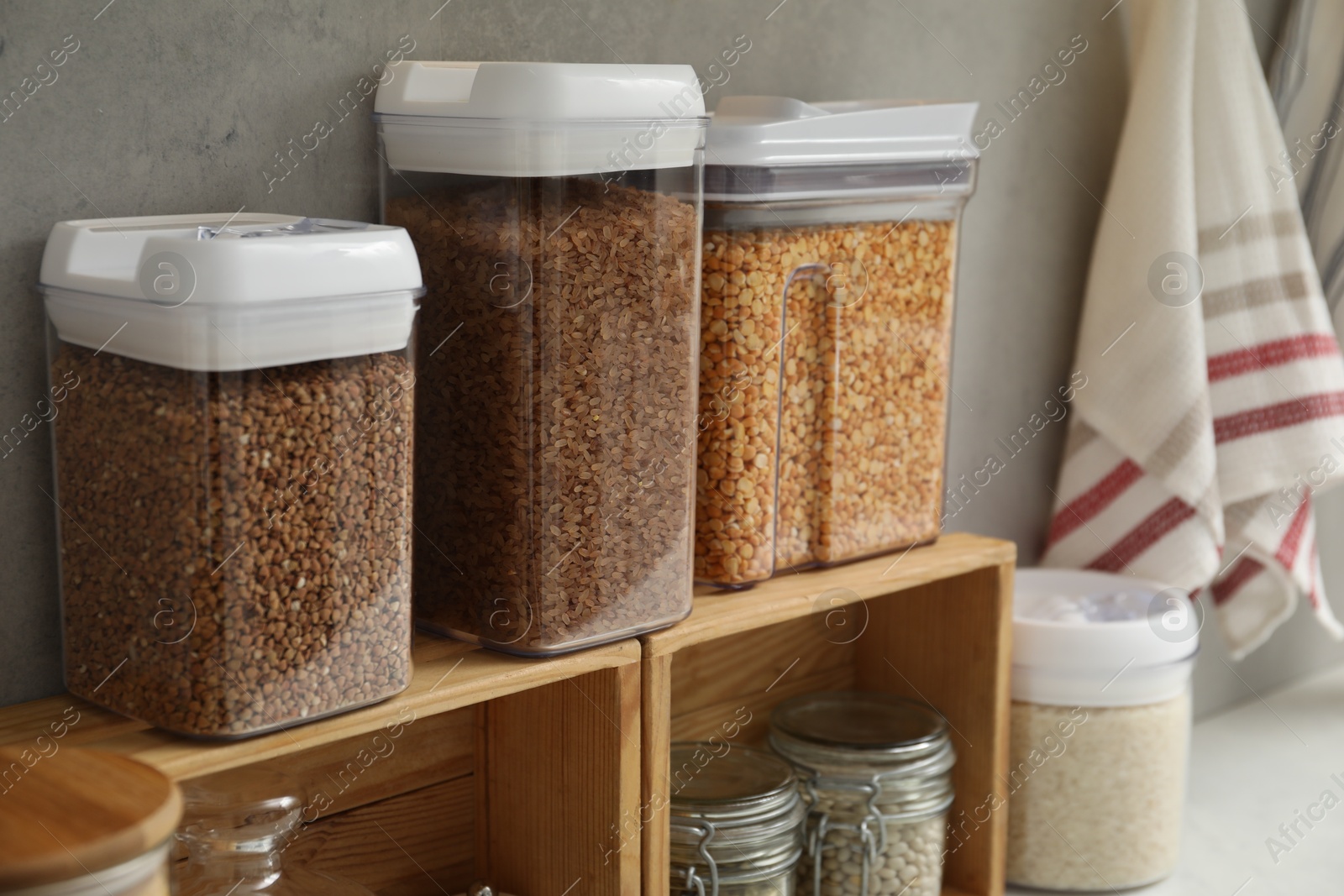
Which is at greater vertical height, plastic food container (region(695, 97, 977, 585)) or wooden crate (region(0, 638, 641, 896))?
plastic food container (region(695, 97, 977, 585))

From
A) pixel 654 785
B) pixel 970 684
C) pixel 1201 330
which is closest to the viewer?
pixel 654 785

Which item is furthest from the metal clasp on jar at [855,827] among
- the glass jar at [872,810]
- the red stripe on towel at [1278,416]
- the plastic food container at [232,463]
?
the red stripe on towel at [1278,416]

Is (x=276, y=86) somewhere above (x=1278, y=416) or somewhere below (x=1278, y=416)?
above

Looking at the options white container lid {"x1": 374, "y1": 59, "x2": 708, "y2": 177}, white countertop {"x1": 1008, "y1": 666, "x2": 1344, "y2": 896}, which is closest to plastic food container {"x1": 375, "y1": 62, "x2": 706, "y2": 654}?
white container lid {"x1": 374, "y1": 59, "x2": 708, "y2": 177}

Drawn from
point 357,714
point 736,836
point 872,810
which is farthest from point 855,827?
point 357,714

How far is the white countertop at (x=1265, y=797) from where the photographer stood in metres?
1.12

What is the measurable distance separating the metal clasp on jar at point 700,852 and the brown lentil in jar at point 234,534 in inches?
11.0

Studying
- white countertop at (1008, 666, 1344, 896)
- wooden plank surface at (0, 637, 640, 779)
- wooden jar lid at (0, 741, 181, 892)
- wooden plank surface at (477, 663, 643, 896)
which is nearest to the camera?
wooden jar lid at (0, 741, 181, 892)

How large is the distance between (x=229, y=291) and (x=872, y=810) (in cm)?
60

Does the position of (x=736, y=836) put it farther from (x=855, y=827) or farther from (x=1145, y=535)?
(x=1145, y=535)

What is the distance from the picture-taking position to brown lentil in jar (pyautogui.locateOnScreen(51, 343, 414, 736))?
58cm

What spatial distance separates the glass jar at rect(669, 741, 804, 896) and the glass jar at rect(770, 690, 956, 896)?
0.04 m

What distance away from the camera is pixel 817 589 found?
0.85 meters

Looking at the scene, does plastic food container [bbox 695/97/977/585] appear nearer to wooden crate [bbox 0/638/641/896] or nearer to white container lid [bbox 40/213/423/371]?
wooden crate [bbox 0/638/641/896]
